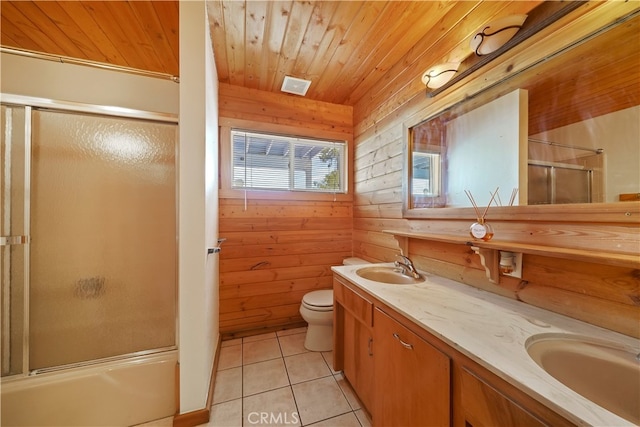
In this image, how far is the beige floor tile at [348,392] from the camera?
1.37 meters

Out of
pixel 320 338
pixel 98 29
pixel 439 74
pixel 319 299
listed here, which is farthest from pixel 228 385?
pixel 98 29

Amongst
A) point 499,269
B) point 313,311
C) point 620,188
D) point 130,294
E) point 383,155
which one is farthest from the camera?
point 383,155

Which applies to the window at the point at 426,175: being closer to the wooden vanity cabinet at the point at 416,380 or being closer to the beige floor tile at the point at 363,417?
the wooden vanity cabinet at the point at 416,380

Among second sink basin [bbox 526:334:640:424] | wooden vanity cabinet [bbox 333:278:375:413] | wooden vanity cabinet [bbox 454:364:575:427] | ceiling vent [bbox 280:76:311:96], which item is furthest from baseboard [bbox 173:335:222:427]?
ceiling vent [bbox 280:76:311:96]

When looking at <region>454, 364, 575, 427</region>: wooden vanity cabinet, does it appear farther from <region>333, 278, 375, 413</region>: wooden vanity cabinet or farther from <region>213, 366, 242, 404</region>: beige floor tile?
<region>213, 366, 242, 404</region>: beige floor tile

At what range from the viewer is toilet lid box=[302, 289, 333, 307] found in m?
1.82

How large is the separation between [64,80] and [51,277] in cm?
123

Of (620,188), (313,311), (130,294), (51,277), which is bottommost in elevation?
(313,311)

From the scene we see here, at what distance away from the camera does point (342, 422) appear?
1.25 meters

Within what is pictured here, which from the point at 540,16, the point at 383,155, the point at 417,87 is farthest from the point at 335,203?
the point at 540,16

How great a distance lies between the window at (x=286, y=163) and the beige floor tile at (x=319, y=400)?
5.46ft

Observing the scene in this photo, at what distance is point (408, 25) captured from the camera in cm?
147

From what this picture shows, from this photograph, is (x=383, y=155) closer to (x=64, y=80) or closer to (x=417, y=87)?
(x=417, y=87)

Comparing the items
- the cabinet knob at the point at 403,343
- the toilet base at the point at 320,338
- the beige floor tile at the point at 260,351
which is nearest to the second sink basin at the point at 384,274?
the cabinet knob at the point at 403,343
